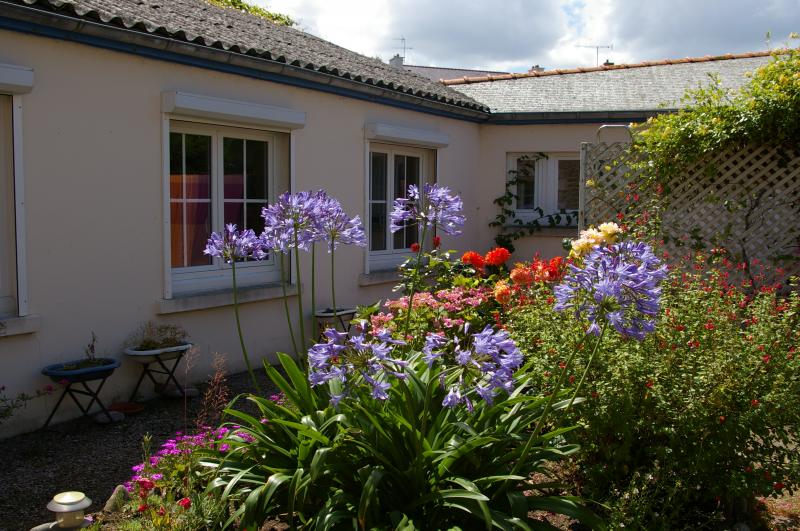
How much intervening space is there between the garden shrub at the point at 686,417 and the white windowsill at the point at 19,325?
146 inches

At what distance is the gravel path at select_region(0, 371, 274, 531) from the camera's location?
447 centimetres

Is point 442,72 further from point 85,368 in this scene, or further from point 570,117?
point 85,368

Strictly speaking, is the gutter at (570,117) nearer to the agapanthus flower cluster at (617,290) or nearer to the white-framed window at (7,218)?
the white-framed window at (7,218)

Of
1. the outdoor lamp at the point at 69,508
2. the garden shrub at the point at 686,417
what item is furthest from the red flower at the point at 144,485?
the garden shrub at the point at 686,417

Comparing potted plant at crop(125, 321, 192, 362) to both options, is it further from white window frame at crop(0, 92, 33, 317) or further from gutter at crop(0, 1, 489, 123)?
gutter at crop(0, 1, 489, 123)

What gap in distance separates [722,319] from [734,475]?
2.86 ft

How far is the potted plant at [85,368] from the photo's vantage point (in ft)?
18.6

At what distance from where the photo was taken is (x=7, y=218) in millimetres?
5629

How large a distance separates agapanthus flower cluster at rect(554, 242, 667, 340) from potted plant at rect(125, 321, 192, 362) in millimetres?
4205

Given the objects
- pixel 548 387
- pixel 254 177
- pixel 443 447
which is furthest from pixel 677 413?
pixel 254 177

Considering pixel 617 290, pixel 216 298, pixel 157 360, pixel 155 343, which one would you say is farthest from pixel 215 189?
pixel 617 290

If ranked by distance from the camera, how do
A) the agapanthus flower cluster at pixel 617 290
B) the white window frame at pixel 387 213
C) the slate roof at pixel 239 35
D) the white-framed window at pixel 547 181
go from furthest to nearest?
the white-framed window at pixel 547 181, the white window frame at pixel 387 213, the slate roof at pixel 239 35, the agapanthus flower cluster at pixel 617 290

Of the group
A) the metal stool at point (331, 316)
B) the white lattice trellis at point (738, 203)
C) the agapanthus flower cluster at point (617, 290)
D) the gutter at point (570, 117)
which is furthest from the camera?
the gutter at point (570, 117)

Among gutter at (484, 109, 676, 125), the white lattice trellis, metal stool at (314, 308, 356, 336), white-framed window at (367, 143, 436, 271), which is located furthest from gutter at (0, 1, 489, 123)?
the white lattice trellis
